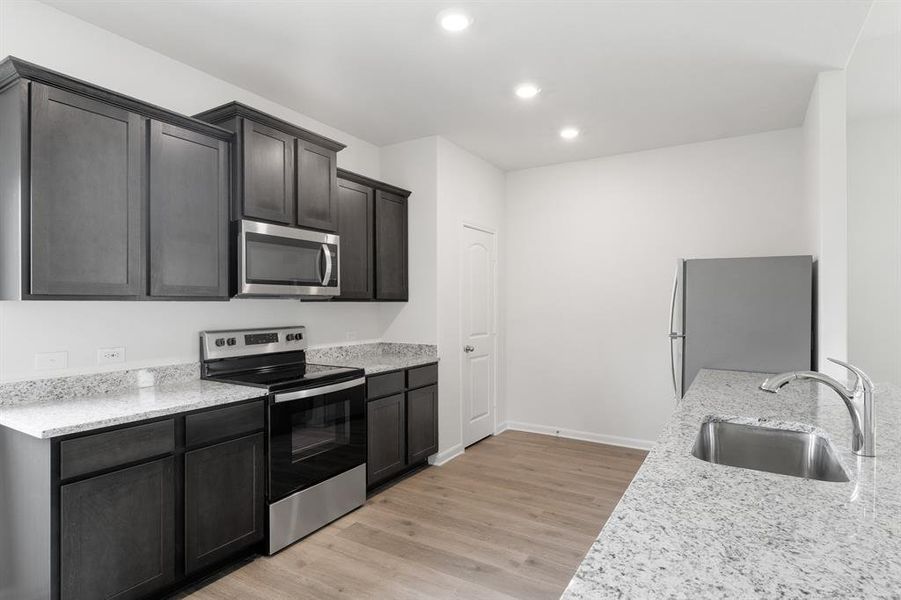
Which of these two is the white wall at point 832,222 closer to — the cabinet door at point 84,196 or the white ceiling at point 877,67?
the white ceiling at point 877,67

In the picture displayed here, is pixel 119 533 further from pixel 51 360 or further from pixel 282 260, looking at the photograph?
pixel 282 260

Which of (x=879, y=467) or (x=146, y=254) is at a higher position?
(x=146, y=254)

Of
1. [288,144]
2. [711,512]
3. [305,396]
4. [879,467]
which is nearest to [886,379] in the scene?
[879,467]

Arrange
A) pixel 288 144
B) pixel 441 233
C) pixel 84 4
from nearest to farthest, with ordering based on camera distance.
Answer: pixel 84 4 < pixel 288 144 < pixel 441 233

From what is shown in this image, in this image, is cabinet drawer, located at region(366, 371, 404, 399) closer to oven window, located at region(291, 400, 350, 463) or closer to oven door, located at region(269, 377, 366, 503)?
oven door, located at region(269, 377, 366, 503)

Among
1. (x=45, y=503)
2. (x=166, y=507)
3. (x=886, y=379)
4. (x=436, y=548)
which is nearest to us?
(x=45, y=503)

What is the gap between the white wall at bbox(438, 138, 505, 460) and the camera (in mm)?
4113

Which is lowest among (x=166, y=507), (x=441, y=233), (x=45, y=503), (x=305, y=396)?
(x=166, y=507)

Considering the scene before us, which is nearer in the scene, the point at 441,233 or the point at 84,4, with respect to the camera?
the point at 84,4

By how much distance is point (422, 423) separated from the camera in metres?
3.84

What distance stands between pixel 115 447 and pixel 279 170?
169 cm

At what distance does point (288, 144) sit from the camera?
2965 mm

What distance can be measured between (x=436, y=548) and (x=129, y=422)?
166 centimetres

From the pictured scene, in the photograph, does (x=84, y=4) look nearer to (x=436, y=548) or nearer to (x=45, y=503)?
(x=45, y=503)
